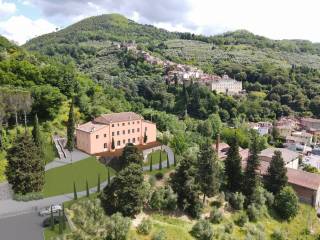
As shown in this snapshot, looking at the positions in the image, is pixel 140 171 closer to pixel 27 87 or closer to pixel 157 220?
pixel 157 220

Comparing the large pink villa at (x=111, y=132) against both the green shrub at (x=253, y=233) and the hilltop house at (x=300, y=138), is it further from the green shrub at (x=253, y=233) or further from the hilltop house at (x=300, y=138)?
the hilltop house at (x=300, y=138)

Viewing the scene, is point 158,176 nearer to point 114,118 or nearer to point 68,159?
point 68,159

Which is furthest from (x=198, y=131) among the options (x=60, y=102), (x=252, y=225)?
(x=252, y=225)

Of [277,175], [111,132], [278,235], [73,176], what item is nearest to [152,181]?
[73,176]

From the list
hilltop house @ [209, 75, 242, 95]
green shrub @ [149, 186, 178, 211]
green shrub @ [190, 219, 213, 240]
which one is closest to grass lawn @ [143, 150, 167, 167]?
→ green shrub @ [149, 186, 178, 211]

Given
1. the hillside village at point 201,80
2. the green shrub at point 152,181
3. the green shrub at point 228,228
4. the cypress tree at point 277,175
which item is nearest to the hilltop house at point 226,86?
the hillside village at point 201,80

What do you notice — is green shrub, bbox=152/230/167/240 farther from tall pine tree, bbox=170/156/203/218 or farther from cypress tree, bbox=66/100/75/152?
cypress tree, bbox=66/100/75/152
